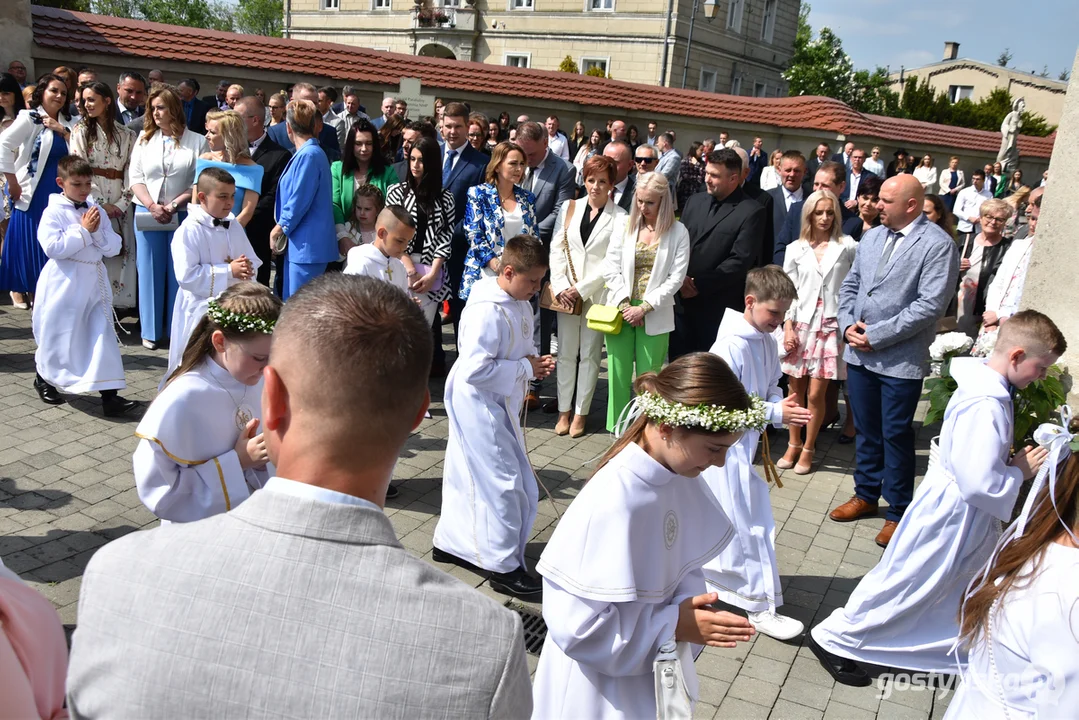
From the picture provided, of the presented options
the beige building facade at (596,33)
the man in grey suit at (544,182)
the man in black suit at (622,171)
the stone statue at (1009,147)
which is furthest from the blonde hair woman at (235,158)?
the beige building facade at (596,33)

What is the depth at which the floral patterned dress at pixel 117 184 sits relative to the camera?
28.9 ft

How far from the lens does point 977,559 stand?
14.0ft

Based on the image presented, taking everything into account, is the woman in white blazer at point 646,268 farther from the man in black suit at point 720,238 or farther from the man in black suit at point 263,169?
the man in black suit at point 263,169

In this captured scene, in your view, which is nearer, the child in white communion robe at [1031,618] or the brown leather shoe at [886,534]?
the child in white communion robe at [1031,618]

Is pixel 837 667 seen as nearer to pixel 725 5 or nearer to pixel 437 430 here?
pixel 437 430

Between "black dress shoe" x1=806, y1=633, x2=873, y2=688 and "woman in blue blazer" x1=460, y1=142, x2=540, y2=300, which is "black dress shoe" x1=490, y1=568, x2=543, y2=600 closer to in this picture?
"black dress shoe" x1=806, y1=633, x2=873, y2=688

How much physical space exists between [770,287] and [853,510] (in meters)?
2.11

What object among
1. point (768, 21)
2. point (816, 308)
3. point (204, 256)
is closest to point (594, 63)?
point (768, 21)

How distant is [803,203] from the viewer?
8281 millimetres

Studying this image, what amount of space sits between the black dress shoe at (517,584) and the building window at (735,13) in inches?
1681

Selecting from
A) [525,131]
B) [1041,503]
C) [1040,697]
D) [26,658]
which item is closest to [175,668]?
[26,658]

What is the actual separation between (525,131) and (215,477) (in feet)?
18.8

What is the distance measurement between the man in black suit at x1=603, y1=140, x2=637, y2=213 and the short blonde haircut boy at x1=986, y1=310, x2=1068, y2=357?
16.1 ft

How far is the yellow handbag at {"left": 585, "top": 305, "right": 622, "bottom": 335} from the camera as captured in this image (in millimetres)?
7270
